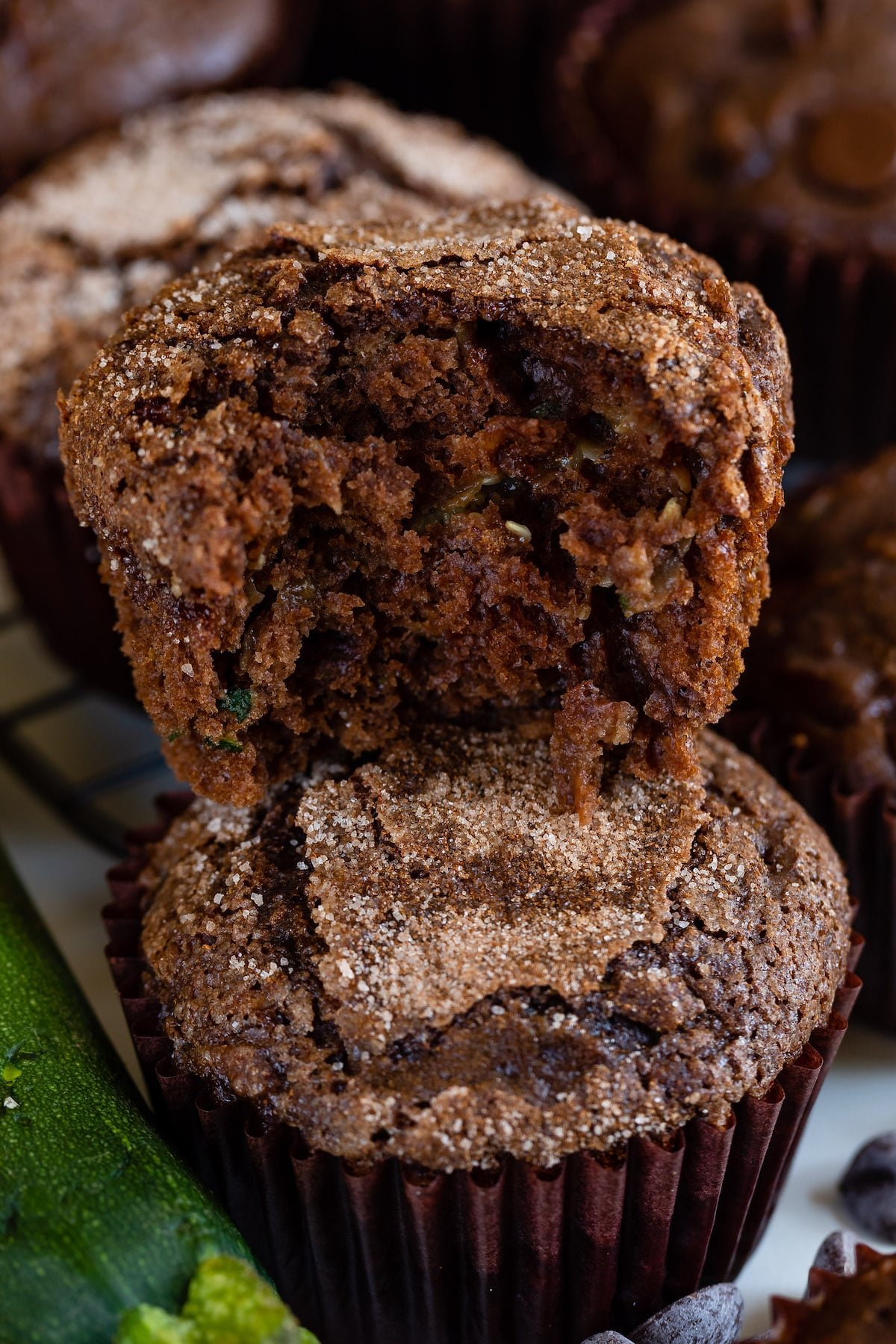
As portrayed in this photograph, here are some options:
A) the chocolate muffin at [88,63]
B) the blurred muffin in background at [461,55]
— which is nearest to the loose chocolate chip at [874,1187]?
the chocolate muffin at [88,63]

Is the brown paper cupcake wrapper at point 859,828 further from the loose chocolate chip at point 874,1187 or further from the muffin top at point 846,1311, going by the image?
the muffin top at point 846,1311

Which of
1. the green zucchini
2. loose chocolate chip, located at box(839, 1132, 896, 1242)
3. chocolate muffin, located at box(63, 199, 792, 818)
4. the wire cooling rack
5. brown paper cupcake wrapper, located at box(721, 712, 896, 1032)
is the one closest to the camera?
the green zucchini

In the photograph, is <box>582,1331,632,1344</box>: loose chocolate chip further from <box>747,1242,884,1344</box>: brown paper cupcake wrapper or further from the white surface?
the white surface

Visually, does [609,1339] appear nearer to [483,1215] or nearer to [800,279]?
[483,1215]

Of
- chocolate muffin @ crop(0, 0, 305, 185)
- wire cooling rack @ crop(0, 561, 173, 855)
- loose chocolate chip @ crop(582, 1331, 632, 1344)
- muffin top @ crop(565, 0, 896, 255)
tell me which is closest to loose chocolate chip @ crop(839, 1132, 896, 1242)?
loose chocolate chip @ crop(582, 1331, 632, 1344)

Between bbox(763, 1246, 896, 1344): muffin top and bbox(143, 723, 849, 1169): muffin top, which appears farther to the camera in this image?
bbox(143, 723, 849, 1169): muffin top
